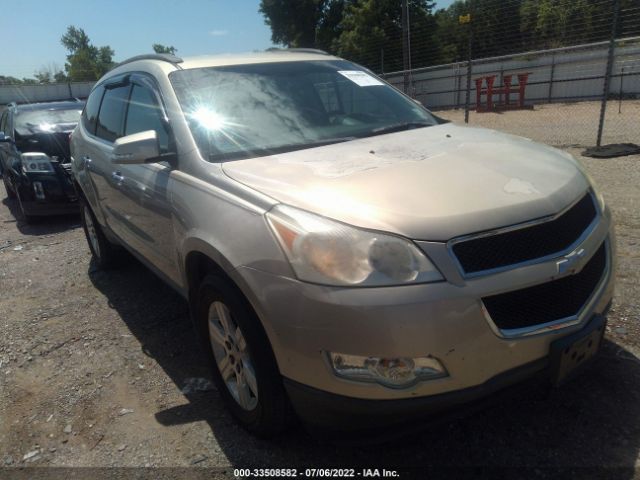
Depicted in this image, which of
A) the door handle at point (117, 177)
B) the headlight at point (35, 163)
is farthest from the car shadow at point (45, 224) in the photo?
the door handle at point (117, 177)

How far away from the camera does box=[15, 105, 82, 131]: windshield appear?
7.58m

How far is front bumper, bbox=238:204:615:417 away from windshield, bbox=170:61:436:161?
3.43 feet

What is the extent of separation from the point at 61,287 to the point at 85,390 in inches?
80.0

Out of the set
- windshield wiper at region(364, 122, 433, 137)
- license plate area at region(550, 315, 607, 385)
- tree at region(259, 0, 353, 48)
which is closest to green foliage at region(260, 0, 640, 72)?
tree at region(259, 0, 353, 48)

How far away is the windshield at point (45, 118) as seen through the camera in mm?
7578

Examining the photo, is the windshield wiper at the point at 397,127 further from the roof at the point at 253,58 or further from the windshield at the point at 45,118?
the windshield at the point at 45,118

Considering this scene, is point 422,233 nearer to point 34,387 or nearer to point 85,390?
point 85,390

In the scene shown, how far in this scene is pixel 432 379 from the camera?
71.2 inches

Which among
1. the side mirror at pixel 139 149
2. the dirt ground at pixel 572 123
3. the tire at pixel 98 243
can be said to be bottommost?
the dirt ground at pixel 572 123

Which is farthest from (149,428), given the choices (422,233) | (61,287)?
(61,287)

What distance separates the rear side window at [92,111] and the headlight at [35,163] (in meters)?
2.67

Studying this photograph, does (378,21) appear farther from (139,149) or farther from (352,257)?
(352,257)

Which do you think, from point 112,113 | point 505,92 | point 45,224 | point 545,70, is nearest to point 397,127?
point 112,113

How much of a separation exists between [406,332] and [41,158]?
271 inches
